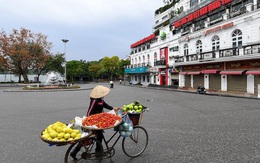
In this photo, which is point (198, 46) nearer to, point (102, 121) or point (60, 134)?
point (102, 121)

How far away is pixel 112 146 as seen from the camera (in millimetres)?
3938

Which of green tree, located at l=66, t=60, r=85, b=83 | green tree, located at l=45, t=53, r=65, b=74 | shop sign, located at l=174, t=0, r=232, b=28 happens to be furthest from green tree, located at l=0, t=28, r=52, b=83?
shop sign, located at l=174, t=0, r=232, b=28

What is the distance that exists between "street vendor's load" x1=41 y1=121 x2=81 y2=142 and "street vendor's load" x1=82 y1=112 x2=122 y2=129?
0.86 ft

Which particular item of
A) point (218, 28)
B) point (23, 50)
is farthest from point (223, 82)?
point (23, 50)

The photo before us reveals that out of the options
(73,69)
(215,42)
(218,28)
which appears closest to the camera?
(218,28)

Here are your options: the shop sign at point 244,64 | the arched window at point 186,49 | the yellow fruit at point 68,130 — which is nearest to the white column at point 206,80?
the shop sign at point 244,64

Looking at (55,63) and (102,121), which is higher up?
(55,63)

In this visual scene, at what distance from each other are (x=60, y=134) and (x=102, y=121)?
30.9 inches

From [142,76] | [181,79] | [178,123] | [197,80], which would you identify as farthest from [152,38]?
[178,123]

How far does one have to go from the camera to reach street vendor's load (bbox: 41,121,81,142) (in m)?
3.09

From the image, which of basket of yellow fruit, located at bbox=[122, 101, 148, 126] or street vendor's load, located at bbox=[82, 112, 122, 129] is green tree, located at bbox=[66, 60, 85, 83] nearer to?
basket of yellow fruit, located at bbox=[122, 101, 148, 126]

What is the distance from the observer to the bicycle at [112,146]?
3.60 meters

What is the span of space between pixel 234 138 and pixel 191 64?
74.2 ft

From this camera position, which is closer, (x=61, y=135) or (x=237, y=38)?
(x=61, y=135)
